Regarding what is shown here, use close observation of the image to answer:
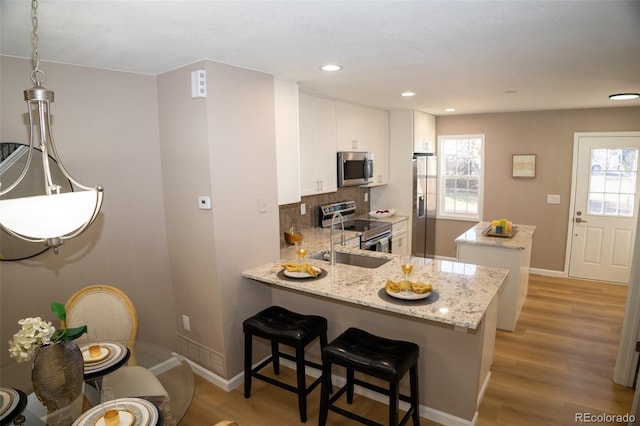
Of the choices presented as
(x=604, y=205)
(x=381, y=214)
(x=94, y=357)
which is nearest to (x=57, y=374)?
(x=94, y=357)

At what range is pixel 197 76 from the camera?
2.60m

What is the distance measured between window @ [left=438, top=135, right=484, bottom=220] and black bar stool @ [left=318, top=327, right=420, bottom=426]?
436 centimetres

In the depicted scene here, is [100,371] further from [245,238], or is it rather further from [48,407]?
[245,238]

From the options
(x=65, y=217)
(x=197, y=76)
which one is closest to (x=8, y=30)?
(x=197, y=76)

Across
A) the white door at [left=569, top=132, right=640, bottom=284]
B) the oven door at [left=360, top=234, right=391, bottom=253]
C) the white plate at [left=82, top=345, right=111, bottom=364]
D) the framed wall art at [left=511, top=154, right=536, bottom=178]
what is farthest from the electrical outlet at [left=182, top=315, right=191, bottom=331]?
the white door at [left=569, top=132, right=640, bottom=284]

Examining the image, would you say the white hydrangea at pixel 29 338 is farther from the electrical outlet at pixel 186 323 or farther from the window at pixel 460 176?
the window at pixel 460 176

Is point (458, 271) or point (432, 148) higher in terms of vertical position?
point (432, 148)

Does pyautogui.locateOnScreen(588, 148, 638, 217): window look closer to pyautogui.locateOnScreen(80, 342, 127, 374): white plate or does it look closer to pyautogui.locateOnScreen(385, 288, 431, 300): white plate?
pyautogui.locateOnScreen(385, 288, 431, 300): white plate

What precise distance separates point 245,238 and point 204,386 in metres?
1.21

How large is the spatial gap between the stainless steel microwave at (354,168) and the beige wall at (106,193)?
211cm

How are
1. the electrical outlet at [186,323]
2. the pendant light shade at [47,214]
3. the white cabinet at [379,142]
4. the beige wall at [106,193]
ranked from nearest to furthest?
1. the pendant light shade at [47,214]
2. the beige wall at [106,193]
3. the electrical outlet at [186,323]
4. the white cabinet at [379,142]

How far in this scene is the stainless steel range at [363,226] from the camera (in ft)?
14.6

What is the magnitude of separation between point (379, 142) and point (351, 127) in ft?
2.64

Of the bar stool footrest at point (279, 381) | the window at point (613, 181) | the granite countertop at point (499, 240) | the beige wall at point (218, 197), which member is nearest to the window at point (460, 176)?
the window at point (613, 181)
